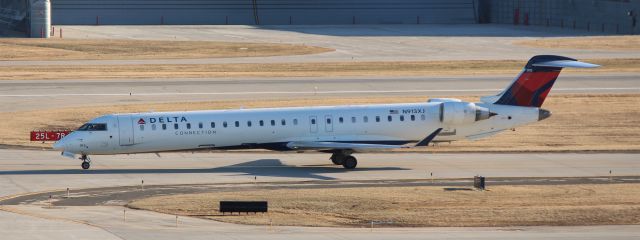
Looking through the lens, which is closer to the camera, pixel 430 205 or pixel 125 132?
pixel 430 205

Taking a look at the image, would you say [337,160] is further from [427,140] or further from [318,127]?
[427,140]

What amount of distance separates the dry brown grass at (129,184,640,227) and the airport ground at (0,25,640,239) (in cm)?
48

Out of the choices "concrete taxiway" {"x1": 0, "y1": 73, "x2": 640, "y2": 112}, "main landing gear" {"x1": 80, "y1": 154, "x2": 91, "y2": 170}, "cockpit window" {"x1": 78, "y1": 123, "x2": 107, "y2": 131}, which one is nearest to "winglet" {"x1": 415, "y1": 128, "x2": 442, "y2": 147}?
"cockpit window" {"x1": 78, "y1": 123, "x2": 107, "y2": 131}

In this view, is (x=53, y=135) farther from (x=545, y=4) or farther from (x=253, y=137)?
(x=545, y=4)

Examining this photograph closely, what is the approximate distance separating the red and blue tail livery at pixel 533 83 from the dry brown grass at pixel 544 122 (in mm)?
4447

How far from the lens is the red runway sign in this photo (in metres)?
53.6

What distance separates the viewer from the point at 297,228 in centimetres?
3719

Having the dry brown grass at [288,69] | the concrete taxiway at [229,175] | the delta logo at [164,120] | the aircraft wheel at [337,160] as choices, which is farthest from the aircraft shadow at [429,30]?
the delta logo at [164,120]

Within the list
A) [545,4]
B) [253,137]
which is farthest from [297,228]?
[545,4]

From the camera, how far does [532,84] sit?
52.5 m

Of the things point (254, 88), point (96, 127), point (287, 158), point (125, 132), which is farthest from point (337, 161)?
point (254, 88)

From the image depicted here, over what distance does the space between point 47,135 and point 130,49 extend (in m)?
44.5

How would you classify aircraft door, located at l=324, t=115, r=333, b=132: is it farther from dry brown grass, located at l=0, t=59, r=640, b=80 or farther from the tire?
dry brown grass, located at l=0, t=59, r=640, b=80

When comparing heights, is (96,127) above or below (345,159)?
above
